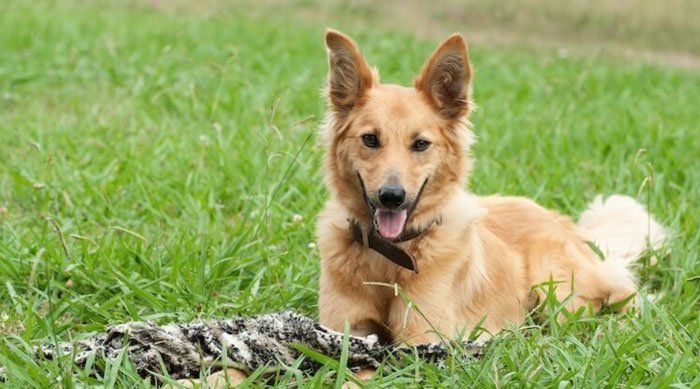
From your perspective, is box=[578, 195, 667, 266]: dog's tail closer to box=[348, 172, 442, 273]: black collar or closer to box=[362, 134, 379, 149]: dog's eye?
box=[348, 172, 442, 273]: black collar

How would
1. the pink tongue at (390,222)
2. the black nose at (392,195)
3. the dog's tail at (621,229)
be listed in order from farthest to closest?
the dog's tail at (621,229), the pink tongue at (390,222), the black nose at (392,195)

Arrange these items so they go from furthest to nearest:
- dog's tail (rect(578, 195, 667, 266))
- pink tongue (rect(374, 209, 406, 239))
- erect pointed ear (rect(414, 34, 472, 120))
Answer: dog's tail (rect(578, 195, 667, 266))
erect pointed ear (rect(414, 34, 472, 120))
pink tongue (rect(374, 209, 406, 239))

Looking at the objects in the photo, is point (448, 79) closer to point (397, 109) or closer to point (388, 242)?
point (397, 109)

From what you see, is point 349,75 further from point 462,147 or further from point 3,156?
point 3,156

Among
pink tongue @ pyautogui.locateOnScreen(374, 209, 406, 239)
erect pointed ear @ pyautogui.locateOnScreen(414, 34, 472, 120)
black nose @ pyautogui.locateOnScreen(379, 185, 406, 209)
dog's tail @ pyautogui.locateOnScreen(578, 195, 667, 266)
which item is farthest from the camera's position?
dog's tail @ pyautogui.locateOnScreen(578, 195, 667, 266)

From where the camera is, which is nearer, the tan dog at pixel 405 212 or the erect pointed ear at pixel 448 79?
the tan dog at pixel 405 212

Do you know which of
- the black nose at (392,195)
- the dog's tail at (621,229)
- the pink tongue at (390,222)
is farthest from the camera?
the dog's tail at (621,229)

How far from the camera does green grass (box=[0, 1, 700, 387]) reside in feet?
12.7

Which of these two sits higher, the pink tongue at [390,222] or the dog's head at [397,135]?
the dog's head at [397,135]

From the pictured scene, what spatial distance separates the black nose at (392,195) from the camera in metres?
3.83

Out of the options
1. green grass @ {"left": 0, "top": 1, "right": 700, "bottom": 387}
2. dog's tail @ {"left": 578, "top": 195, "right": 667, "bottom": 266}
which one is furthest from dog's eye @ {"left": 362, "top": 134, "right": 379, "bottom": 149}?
dog's tail @ {"left": 578, "top": 195, "right": 667, "bottom": 266}

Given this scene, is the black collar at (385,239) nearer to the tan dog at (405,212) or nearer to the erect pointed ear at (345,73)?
the tan dog at (405,212)

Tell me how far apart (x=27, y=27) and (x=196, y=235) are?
5.71 m

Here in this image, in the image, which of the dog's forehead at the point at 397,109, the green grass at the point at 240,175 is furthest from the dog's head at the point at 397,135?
the green grass at the point at 240,175
